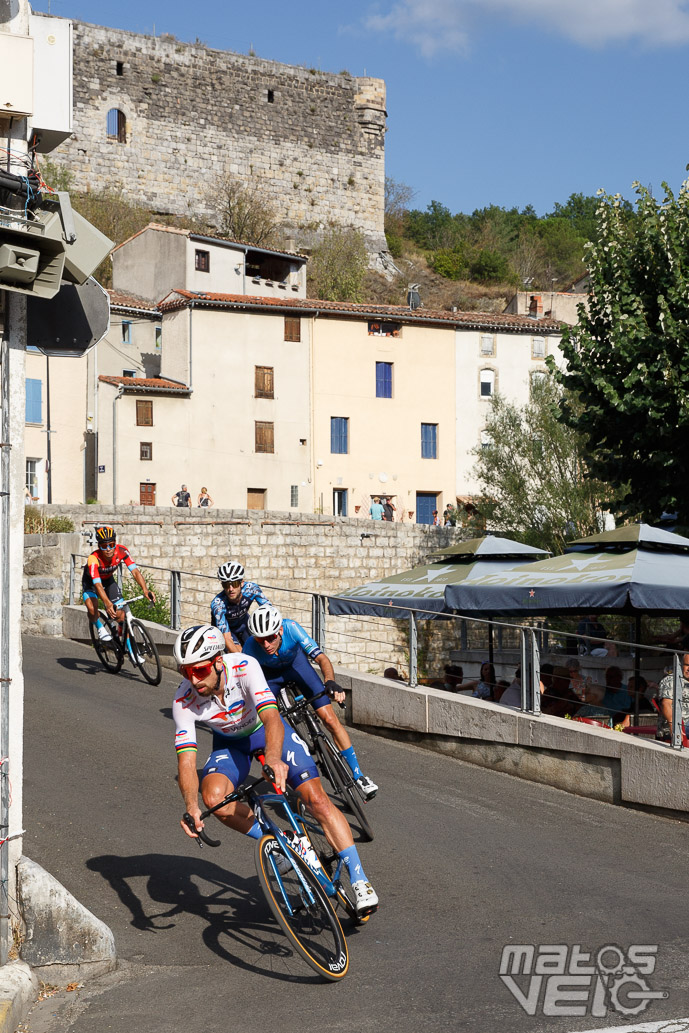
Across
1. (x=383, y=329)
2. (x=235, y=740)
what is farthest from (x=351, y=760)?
(x=383, y=329)

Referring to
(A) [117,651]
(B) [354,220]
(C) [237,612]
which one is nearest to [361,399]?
(B) [354,220]

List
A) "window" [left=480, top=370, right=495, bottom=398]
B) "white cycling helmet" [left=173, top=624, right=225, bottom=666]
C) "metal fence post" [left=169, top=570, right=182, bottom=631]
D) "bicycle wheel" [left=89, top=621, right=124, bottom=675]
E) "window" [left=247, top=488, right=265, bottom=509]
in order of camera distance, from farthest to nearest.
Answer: "window" [left=480, top=370, right=495, bottom=398] → "window" [left=247, top=488, right=265, bottom=509] → "metal fence post" [left=169, top=570, right=182, bottom=631] → "bicycle wheel" [left=89, top=621, right=124, bottom=675] → "white cycling helmet" [left=173, top=624, right=225, bottom=666]

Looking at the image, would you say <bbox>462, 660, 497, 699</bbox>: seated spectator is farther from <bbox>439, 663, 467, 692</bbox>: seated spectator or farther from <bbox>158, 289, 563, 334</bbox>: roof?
<bbox>158, 289, 563, 334</bbox>: roof

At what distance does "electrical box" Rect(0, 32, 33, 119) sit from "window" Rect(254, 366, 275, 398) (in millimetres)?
41568

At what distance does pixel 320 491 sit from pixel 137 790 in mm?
39986

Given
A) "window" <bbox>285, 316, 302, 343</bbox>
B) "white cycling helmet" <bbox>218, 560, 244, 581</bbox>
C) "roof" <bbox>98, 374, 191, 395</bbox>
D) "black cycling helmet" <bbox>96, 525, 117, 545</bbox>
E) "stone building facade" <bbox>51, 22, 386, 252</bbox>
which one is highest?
"stone building facade" <bbox>51, 22, 386, 252</bbox>

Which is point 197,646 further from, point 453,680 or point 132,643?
point 453,680

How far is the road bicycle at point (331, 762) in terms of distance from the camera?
8656 mm

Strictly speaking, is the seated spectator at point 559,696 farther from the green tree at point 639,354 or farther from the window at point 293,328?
the window at point 293,328

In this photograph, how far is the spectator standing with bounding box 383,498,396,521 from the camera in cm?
4706

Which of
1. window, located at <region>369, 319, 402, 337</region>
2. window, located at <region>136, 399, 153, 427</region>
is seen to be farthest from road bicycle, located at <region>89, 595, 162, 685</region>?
window, located at <region>369, 319, 402, 337</region>

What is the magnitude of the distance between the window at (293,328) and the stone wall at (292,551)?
12.4m

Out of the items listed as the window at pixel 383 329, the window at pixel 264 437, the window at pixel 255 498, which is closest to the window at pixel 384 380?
the window at pixel 383 329

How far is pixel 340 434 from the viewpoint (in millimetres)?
50188
